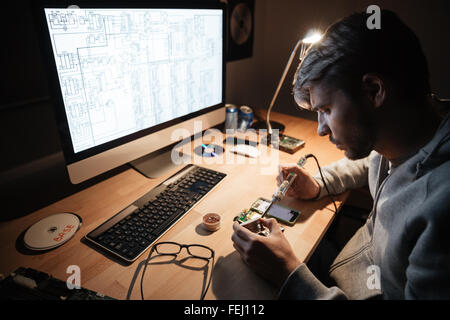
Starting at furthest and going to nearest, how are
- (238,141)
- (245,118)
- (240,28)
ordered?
1. (240,28)
2. (245,118)
3. (238,141)

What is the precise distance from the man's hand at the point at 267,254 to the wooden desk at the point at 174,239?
0.02 metres

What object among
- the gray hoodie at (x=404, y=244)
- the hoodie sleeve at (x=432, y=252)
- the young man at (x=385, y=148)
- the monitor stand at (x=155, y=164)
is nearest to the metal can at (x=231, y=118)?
the monitor stand at (x=155, y=164)

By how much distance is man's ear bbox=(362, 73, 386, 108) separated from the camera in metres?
0.65

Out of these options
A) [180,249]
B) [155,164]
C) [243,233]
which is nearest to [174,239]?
[180,249]

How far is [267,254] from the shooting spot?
2.09 ft

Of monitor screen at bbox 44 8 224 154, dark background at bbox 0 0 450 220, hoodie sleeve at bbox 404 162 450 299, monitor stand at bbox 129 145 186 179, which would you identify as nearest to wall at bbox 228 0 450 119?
dark background at bbox 0 0 450 220

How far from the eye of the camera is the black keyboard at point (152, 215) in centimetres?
68

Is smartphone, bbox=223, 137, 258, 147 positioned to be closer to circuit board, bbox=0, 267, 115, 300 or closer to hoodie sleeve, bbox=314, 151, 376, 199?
hoodie sleeve, bbox=314, 151, 376, 199

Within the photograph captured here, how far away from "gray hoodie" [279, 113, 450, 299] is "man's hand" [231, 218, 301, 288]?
0.02 meters

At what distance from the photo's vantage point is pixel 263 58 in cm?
200

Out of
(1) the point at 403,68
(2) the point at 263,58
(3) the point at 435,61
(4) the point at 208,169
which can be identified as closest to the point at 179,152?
(4) the point at 208,169

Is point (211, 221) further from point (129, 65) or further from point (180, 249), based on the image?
point (129, 65)

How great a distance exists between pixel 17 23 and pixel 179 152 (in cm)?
64

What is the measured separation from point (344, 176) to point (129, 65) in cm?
77
